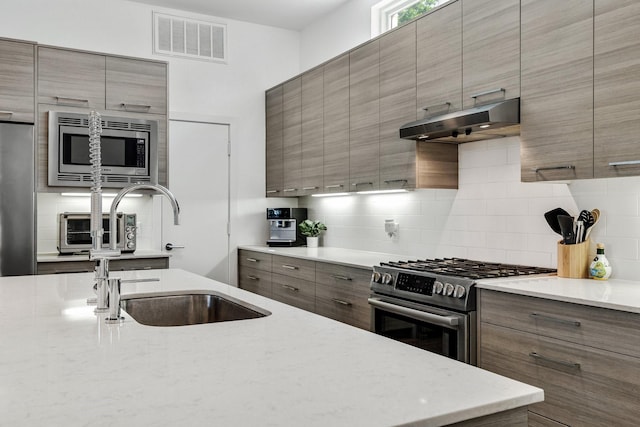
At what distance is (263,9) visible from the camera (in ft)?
17.0

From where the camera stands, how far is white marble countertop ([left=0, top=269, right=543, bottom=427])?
0.94 meters

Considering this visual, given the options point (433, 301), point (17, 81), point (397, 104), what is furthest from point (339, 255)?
point (17, 81)

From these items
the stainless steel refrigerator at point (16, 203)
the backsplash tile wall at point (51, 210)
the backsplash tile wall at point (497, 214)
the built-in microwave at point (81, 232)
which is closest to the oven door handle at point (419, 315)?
the backsplash tile wall at point (497, 214)

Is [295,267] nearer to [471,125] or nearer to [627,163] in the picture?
[471,125]

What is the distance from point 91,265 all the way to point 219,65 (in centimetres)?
236

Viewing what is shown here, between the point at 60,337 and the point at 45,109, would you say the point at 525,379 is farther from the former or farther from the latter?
the point at 45,109

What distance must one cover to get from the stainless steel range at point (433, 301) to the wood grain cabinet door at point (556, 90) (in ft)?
2.05

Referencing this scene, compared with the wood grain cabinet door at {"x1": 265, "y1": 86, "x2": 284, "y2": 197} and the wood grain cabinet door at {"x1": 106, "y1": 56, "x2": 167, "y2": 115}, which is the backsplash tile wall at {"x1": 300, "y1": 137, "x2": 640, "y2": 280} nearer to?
the wood grain cabinet door at {"x1": 265, "y1": 86, "x2": 284, "y2": 197}

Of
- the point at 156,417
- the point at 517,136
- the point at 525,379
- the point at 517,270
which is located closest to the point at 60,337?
the point at 156,417

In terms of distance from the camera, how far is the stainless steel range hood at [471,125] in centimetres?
279

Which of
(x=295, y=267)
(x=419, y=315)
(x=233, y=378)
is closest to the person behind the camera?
(x=233, y=378)

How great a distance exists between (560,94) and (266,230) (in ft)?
11.6

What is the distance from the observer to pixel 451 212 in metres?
3.73

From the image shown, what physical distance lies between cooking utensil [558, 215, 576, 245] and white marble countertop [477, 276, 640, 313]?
196 mm
